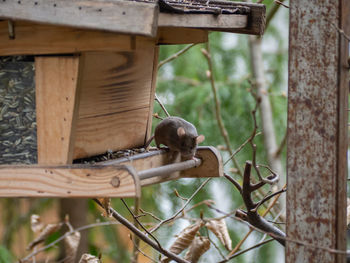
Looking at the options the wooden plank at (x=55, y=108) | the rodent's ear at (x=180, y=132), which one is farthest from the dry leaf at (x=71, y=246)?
the rodent's ear at (x=180, y=132)

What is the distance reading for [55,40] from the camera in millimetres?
1649

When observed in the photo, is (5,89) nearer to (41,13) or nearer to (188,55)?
(41,13)

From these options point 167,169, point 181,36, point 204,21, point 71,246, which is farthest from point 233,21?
point 71,246

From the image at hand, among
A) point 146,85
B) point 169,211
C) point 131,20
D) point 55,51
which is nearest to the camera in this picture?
point 131,20

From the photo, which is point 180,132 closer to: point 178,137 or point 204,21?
point 178,137

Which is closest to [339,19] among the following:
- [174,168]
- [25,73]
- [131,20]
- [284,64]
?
[131,20]

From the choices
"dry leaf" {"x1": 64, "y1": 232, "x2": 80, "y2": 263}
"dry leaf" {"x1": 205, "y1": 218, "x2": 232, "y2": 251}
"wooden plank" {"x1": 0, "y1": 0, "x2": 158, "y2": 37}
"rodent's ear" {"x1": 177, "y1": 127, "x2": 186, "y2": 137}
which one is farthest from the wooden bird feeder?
"dry leaf" {"x1": 64, "y1": 232, "x2": 80, "y2": 263}

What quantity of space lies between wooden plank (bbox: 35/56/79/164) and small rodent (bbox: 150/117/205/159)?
19.4 inches

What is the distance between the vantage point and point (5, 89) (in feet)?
5.74

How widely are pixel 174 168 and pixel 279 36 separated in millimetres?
2632

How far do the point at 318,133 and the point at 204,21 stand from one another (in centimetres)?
51

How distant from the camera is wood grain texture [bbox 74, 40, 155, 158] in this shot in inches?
72.9

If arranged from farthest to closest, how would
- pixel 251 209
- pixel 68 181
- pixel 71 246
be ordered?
pixel 71 246
pixel 251 209
pixel 68 181

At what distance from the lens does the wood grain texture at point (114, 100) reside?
1.85 meters
